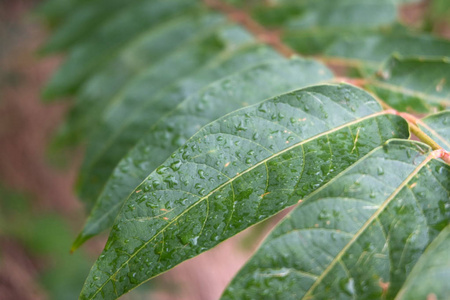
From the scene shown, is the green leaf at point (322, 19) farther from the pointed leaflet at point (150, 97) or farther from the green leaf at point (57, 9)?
the green leaf at point (57, 9)

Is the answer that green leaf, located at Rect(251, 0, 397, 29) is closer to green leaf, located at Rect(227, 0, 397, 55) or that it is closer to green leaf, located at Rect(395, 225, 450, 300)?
green leaf, located at Rect(227, 0, 397, 55)

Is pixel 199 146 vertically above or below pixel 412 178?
above

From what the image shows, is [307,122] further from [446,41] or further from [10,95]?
[10,95]

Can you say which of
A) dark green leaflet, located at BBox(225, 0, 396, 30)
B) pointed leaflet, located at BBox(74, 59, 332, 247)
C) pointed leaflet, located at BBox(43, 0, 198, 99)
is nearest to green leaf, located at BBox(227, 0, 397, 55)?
dark green leaflet, located at BBox(225, 0, 396, 30)

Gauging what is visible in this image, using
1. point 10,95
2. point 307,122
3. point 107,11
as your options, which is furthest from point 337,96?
point 10,95

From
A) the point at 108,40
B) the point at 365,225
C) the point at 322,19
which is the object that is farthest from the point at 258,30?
the point at 365,225

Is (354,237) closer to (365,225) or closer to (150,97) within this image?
(365,225)

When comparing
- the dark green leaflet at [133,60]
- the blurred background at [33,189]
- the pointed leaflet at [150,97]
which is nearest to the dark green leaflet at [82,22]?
the dark green leaflet at [133,60]
